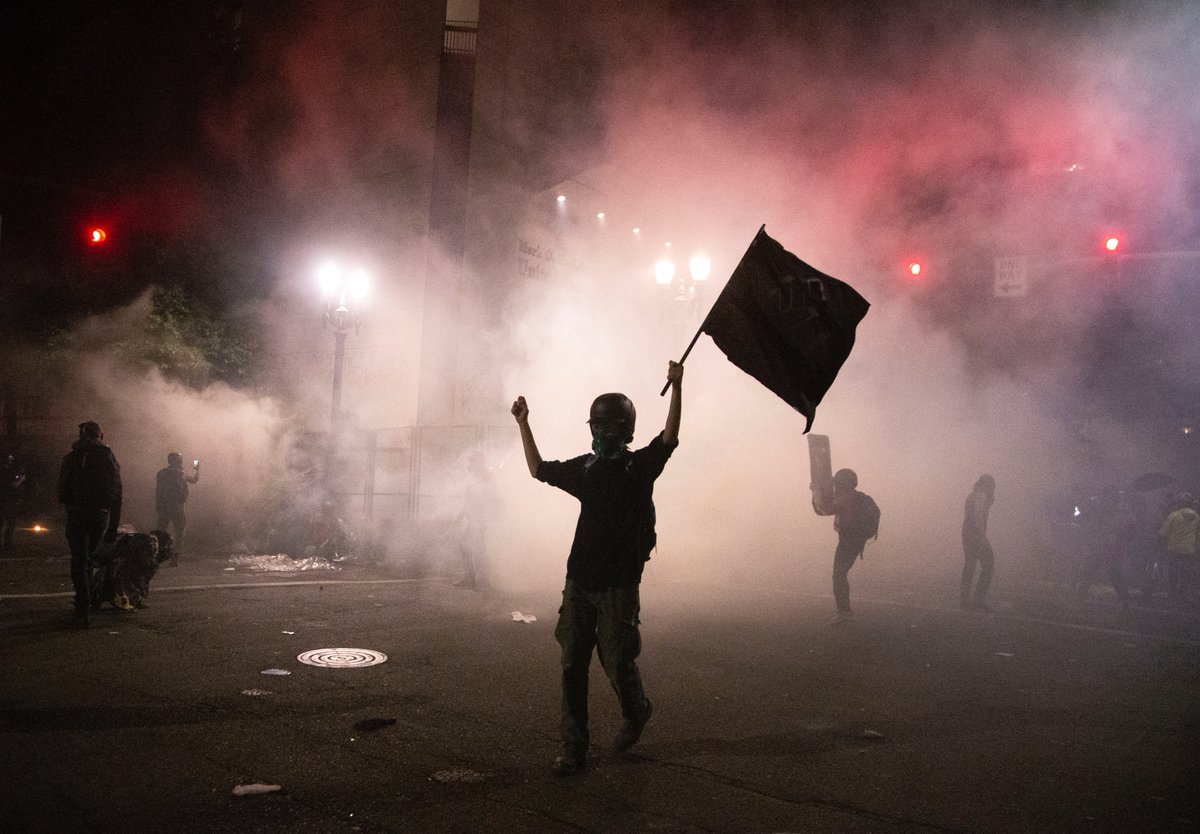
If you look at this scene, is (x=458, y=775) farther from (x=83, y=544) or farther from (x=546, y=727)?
(x=83, y=544)

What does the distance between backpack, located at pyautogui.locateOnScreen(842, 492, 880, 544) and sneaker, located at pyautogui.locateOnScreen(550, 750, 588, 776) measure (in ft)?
16.1

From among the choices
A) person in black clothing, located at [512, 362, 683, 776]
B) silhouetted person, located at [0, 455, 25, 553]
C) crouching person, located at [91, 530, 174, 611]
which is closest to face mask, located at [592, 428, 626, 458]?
person in black clothing, located at [512, 362, 683, 776]

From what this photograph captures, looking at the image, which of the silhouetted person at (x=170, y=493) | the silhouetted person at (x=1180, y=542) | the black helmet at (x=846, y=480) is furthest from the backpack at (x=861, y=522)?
the silhouetted person at (x=170, y=493)

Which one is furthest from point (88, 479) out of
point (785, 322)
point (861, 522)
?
point (861, 522)

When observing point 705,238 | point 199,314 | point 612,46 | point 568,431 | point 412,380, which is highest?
point 612,46

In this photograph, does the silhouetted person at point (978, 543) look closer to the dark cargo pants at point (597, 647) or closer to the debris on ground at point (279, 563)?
the dark cargo pants at point (597, 647)

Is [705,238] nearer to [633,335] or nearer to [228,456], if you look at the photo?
[633,335]

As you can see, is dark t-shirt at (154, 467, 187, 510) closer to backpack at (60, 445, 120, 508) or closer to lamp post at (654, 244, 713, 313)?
backpack at (60, 445, 120, 508)

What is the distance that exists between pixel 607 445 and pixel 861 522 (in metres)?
4.82

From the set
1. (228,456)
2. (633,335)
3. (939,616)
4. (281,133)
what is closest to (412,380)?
(228,456)

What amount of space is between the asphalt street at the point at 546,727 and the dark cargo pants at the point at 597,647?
0.22 metres

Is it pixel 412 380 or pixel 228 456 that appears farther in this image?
pixel 412 380

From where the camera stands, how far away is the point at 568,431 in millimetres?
11070

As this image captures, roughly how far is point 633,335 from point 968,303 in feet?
19.1
